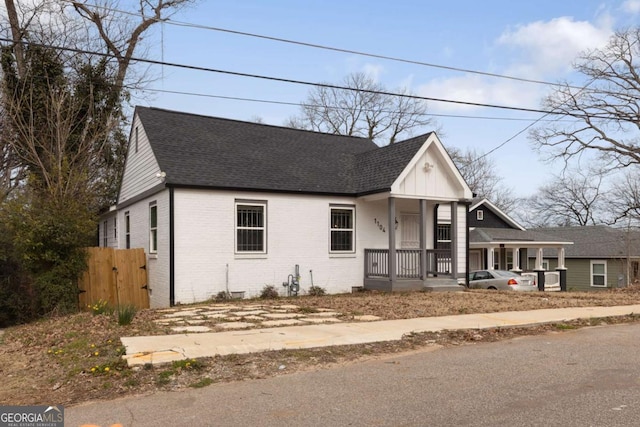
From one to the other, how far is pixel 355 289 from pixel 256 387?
11.7 meters

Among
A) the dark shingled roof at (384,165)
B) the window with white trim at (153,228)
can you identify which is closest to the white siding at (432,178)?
the dark shingled roof at (384,165)

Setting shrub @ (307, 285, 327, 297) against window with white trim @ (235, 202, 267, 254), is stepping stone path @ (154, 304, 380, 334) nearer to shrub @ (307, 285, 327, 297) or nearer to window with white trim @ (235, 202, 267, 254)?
window with white trim @ (235, 202, 267, 254)

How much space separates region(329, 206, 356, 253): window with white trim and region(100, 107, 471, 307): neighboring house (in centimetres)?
4

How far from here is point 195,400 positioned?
569 centimetres

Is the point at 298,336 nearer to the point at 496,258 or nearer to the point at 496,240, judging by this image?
the point at 496,240

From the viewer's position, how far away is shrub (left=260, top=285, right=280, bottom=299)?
15984 mm

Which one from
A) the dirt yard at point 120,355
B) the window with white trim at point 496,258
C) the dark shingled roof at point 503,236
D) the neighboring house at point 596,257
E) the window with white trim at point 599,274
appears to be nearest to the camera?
the dirt yard at point 120,355

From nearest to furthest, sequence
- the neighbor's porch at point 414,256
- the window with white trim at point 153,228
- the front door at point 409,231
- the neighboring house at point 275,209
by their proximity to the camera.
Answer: the neighboring house at point 275,209 → the window with white trim at point 153,228 → the neighbor's porch at point 414,256 → the front door at point 409,231

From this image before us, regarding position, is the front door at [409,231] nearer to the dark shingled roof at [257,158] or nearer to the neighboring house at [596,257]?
the dark shingled roof at [257,158]

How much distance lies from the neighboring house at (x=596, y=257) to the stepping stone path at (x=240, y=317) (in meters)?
28.7

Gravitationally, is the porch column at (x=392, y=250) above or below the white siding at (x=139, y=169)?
below

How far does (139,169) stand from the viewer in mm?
18359

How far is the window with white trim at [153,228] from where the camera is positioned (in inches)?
653

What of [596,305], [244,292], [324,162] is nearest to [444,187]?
[324,162]
